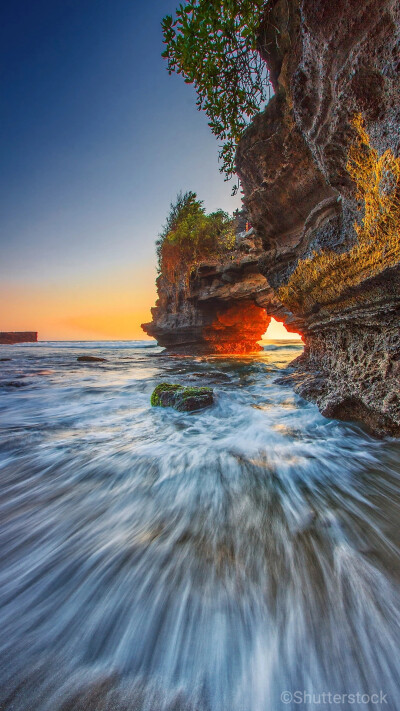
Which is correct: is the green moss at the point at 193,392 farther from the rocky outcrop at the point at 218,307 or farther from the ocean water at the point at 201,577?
the rocky outcrop at the point at 218,307

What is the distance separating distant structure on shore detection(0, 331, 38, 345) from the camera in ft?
179

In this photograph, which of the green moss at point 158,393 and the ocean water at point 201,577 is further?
the green moss at point 158,393

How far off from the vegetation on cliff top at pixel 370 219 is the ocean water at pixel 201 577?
6.13ft

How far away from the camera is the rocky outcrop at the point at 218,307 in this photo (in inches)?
465

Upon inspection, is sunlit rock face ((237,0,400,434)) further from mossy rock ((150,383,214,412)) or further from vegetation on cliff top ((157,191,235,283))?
vegetation on cliff top ((157,191,235,283))

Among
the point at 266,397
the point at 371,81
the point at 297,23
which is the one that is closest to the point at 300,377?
the point at 266,397

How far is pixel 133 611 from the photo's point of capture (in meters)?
1.26

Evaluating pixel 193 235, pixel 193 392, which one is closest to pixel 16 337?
pixel 193 235

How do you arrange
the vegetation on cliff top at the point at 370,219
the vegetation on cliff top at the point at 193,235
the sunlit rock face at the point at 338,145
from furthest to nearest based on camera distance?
1. the vegetation on cliff top at the point at 193,235
2. the sunlit rock face at the point at 338,145
3. the vegetation on cliff top at the point at 370,219

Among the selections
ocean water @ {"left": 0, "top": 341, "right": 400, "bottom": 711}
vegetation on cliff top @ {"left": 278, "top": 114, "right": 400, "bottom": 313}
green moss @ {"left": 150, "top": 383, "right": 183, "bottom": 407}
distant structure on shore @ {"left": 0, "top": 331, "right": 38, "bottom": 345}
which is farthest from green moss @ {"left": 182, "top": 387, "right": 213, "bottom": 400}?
distant structure on shore @ {"left": 0, "top": 331, "right": 38, "bottom": 345}

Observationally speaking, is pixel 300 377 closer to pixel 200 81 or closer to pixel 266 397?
pixel 266 397

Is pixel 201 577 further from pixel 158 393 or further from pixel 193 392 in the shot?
pixel 158 393

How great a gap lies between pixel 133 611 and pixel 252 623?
58 cm

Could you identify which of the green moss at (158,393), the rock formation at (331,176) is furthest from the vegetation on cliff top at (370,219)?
the green moss at (158,393)
